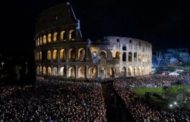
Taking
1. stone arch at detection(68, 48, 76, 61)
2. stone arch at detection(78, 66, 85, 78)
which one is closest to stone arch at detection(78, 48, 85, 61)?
stone arch at detection(68, 48, 76, 61)

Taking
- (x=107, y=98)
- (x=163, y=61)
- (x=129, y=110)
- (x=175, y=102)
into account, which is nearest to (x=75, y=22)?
(x=107, y=98)

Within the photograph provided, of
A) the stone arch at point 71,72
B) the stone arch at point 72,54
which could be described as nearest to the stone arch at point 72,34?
the stone arch at point 72,54

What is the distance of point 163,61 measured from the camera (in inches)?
4685

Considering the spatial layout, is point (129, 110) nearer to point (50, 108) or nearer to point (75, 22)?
point (50, 108)

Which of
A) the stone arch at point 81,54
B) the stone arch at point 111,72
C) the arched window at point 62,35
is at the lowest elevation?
the stone arch at point 111,72

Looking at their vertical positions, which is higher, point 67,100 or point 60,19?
point 60,19

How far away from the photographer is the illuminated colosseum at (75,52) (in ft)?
178

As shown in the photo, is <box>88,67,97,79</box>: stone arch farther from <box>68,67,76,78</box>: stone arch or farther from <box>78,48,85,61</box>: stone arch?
<box>68,67,76,78</box>: stone arch

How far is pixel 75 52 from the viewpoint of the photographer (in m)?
58.4

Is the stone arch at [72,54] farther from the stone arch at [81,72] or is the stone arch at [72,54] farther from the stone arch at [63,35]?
the stone arch at [63,35]

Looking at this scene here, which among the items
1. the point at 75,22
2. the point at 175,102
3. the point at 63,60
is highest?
the point at 75,22

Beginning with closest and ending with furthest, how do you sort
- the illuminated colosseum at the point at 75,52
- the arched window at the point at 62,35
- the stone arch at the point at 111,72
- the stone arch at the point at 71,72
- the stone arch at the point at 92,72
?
the stone arch at the point at 92,72 → the illuminated colosseum at the point at 75,52 → the stone arch at the point at 111,72 → the stone arch at the point at 71,72 → the arched window at the point at 62,35

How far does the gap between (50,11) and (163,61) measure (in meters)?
67.1

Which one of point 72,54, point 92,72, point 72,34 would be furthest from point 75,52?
point 92,72
